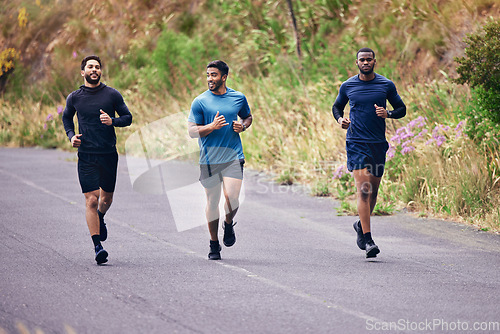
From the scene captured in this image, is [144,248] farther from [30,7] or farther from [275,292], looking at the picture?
[30,7]

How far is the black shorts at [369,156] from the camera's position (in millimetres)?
8484

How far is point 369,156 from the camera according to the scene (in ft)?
27.8

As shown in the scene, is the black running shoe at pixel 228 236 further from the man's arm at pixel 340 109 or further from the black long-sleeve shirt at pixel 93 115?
the man's arm at pixel 340 109

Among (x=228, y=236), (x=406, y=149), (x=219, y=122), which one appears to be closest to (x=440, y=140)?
(x=406, y=149)

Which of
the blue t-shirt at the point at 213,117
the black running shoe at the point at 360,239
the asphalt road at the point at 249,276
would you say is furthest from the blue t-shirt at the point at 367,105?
the asphalt road at the point at 249,276

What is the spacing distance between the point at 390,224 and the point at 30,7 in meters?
32.8

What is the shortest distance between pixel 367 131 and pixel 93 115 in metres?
2.82

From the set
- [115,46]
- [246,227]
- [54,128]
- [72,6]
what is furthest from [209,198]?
[72,6]

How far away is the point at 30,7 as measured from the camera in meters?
40.0

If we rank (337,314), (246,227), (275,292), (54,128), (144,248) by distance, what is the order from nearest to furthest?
(337,314) → (275,292) → (144,248) → (246,227) → (54,128)

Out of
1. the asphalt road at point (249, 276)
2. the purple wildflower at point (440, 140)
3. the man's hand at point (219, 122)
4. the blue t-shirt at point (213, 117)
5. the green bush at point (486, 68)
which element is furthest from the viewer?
the purple wildflower at point (440, 140)

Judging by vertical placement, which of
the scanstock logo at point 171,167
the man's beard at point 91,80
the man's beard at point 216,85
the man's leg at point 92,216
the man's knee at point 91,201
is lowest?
the scanstock logo at point 171,167

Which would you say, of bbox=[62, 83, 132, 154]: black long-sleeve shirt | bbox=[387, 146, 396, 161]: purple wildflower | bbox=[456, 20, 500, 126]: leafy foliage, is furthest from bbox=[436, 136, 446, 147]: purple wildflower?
bbox=[62, 83, 132, 154]: black long-sleeve shirt

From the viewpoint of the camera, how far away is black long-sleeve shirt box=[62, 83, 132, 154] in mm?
8234
